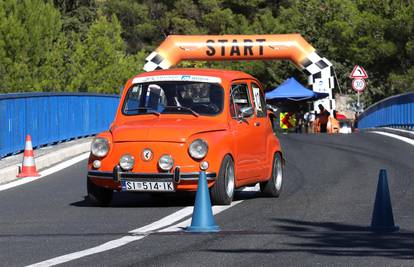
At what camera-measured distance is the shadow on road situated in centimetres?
916

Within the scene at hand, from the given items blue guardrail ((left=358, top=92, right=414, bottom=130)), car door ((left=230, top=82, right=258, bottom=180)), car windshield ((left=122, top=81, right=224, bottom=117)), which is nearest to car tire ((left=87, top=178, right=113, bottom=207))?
car windshield ((left=122, top=81, right=224, bottom=117))

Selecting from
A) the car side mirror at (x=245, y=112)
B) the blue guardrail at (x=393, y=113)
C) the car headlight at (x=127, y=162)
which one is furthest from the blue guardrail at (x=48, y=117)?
the blue guardrail at (x=393, y=113)

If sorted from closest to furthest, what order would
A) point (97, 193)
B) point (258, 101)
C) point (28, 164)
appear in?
point (97, 193), point (258, 101), point (28, 164)

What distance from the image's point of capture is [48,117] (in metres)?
24.0

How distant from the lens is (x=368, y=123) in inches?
1930

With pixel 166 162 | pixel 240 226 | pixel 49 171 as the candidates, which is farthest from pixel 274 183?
pixel 49 171

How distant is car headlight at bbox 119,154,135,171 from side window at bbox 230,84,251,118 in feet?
5.36

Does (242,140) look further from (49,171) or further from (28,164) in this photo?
(49,171)

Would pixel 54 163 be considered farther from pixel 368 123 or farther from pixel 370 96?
pixel 370 96

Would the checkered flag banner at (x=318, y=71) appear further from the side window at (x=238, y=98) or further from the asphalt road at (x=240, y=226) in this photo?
the side window at (x=238, y=98)

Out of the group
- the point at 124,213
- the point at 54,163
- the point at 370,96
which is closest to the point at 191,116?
the point at 124,213

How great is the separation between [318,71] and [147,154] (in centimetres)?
3072

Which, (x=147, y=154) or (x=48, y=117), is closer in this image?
(x=147, y=154)

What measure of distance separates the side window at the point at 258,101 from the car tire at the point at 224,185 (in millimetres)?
1632
